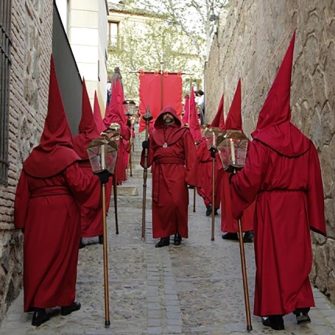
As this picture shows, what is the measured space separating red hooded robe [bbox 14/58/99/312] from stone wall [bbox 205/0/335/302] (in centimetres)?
226

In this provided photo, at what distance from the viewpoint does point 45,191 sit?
465 centimetres

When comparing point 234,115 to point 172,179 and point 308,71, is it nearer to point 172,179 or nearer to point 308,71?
point 172,179

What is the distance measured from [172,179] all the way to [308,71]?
2478 millimetres

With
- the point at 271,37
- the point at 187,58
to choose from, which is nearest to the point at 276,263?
the point at 271,37

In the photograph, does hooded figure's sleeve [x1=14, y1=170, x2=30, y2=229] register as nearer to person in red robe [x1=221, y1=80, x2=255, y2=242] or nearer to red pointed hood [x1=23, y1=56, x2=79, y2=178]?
red pointed hood [x1=23, y1=56, x2=79, y2=178]

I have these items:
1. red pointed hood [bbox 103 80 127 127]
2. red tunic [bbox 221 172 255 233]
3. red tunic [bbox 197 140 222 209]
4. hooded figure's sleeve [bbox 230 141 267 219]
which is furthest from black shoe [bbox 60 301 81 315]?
red pointed hood [bbox 103 80 127 127]

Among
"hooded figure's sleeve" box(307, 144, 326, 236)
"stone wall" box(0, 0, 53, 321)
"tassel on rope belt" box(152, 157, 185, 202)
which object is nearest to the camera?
"hooded figure's sleeve" box(307, 144, 326, 236)

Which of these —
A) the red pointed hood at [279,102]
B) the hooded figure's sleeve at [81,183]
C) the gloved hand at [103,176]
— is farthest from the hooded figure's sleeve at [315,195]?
the hooded figure's sleeve at [81,183]

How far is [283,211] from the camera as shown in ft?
14.6

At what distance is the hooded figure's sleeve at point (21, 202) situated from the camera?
4.66 meters

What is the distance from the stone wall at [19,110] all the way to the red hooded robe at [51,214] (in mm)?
201

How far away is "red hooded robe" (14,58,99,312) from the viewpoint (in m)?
4.55

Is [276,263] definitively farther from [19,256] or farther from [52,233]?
[19,256]

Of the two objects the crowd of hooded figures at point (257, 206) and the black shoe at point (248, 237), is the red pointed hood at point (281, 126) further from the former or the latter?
the black shoe at point (248, 237)
